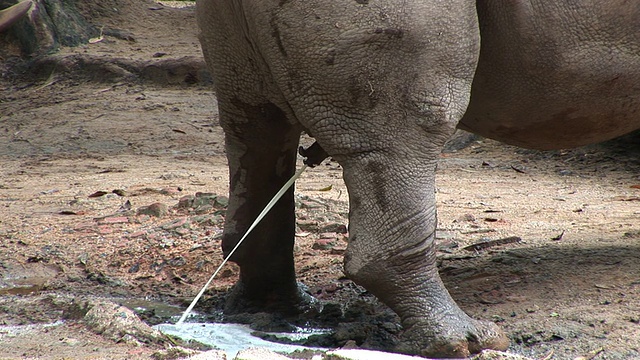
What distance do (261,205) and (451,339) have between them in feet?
4.27

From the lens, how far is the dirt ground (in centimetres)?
367

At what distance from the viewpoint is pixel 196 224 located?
18.6ft

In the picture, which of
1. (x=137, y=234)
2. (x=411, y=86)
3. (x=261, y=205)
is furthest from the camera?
(x=137, y=234)

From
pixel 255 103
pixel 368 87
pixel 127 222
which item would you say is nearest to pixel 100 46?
pixel 127 222

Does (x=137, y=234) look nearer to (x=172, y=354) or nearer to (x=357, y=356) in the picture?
(x=172, y=354)

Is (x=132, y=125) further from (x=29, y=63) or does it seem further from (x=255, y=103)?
(x=255, y=103)

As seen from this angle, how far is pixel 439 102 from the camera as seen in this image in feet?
10.6

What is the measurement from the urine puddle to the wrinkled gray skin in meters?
0.54

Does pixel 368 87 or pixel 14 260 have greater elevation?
pixel 368 87

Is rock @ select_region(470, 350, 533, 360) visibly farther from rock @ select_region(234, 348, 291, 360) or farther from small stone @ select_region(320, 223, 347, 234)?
small stone @ select_region(320, 223, 347, 234)

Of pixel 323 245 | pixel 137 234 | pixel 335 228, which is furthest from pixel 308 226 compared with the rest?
pixel 137 234

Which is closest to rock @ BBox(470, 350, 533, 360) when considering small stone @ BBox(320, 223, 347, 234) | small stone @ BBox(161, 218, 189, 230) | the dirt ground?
the dirt ground

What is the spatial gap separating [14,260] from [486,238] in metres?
2.74

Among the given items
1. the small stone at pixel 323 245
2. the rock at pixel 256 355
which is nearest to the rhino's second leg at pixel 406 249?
the rock at pixel 256 355
